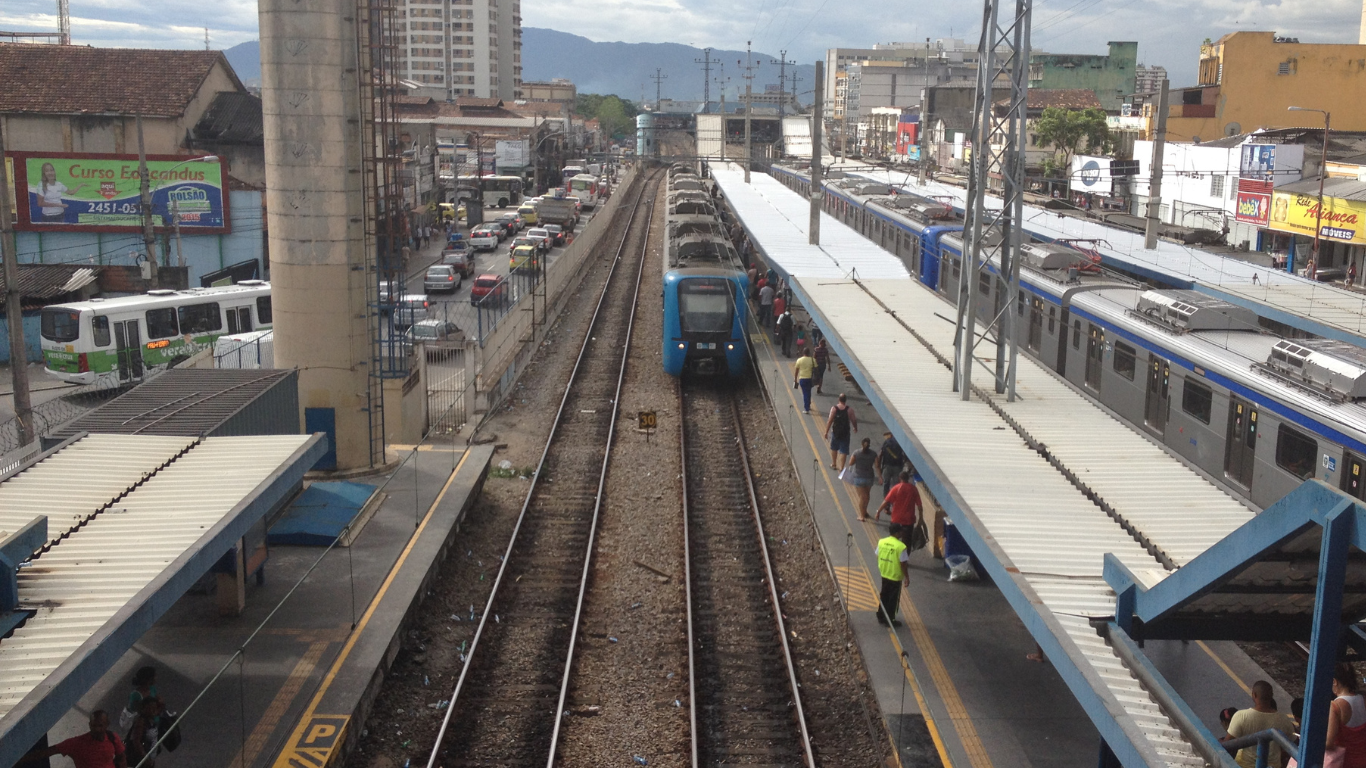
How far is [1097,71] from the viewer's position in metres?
94.1

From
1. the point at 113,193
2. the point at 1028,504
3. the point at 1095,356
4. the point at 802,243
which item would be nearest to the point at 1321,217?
the point at 802,243

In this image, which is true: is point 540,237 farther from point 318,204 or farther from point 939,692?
point 939,692

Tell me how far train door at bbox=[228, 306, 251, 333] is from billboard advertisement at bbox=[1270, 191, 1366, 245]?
1094 inches

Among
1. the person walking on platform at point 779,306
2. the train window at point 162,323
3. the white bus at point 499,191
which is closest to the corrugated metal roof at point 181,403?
the train window at point 162,323

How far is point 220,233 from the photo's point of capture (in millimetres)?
36562

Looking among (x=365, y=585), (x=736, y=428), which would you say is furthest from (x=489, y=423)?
(x=365, y=585)

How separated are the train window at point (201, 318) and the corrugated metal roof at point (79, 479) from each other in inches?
609

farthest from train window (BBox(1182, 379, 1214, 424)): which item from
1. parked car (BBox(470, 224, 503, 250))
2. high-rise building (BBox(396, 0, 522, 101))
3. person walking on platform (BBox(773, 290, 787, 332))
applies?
high-rise building (BBox(396, 0, 522, 101))

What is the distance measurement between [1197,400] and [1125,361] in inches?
90.8

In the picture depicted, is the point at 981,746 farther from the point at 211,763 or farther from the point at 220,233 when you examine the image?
the point at 220,233

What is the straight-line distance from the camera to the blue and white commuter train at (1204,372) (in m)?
11.5

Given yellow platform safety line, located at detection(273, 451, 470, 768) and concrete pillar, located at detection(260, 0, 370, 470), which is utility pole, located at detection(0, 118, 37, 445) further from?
yellow platform safety line, located at detection(273, 451, 470, 768)

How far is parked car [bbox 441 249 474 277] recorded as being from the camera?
4531 cm

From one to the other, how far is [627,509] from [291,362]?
5.90 m
